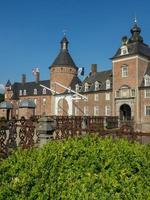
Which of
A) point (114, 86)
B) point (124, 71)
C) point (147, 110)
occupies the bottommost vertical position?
point (147, 110)

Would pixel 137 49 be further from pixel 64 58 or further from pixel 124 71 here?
pixel 64 58

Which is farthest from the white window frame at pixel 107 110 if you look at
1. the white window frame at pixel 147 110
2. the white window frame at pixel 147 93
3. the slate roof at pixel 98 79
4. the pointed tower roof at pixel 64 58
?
the pointed tower roof at pixel 64 58

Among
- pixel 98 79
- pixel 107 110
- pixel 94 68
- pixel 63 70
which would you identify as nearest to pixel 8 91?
pixel 63 70

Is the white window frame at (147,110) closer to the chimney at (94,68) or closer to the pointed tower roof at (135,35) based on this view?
the pointed tower roof at (135,35)

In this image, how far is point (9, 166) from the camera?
3.81 metres

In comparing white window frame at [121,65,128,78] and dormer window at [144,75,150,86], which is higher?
white window frame at [121,65,128,78]

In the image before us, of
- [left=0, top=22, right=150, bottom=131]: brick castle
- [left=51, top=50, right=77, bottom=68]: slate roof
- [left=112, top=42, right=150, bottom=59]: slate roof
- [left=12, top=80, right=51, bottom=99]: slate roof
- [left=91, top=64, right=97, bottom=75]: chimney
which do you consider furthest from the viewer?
[left=12, top=80, right=51, bottom=99]: slate roof

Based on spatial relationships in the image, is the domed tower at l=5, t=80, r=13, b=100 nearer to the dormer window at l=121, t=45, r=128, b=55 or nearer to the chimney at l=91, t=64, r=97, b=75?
the chimney at l=91, t=64, r=97, b=75

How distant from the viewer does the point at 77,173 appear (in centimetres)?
345

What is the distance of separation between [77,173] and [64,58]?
53.2 m

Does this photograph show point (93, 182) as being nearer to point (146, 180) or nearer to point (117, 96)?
point (146, 180)

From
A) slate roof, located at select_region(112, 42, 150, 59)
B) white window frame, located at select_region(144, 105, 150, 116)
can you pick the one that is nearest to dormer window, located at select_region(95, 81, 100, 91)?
slate roof, located at select_region(112, 42, 150, 59)

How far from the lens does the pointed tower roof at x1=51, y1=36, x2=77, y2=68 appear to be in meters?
54.8

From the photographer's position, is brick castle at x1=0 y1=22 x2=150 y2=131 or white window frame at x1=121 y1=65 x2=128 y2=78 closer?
brick castle at x1=0 y1=22 x2=150 y2=131
